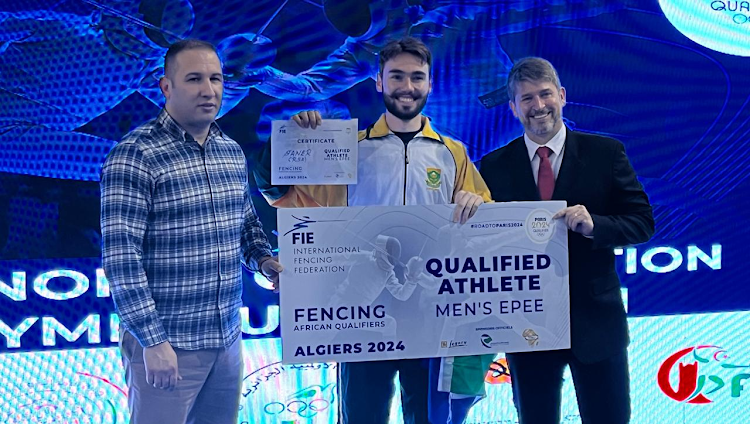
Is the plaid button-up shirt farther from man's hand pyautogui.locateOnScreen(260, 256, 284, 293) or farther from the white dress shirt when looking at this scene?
the white dress shirt

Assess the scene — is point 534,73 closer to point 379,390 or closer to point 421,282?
point 421,282

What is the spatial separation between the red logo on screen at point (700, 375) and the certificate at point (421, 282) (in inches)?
51.2

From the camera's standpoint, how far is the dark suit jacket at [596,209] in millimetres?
2271

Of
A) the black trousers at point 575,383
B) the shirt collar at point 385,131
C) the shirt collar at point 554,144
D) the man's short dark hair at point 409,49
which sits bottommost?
the black trousers at point 575,383

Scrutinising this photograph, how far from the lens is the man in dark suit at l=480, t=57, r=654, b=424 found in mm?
2262

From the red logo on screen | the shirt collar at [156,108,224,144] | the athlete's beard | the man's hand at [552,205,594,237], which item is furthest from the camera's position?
the red logo on screen

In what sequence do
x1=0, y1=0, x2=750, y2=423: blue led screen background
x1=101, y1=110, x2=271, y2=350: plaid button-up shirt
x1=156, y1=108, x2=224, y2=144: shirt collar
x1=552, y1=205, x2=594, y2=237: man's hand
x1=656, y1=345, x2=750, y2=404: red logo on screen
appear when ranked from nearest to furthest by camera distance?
x1=101, y1=110, x2=271, y2=350: plaid button-up shirt → x1=156, y1=108, x2=224, y2=144: shirt collar → x1=552, y1=205, x2=594, y2=237: man's hand → x1=0, y1=0, x2=750, y2=423: blue led screen background → x1=656, y1=345, x2=750, y2=404: red logo on screen

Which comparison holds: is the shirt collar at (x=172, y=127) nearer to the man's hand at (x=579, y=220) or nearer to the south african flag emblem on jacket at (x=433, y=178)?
the south african flag emblem on jacket at (x=433, y=178)

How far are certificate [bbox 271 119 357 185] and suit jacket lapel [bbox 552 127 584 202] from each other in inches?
27.5

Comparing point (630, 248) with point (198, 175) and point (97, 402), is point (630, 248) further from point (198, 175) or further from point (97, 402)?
point (97, 402)

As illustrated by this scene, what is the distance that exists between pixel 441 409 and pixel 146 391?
3.26 feet

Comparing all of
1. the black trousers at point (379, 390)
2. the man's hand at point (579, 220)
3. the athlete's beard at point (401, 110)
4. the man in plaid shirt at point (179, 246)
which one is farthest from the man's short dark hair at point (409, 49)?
the black trousers at point (379, 390)

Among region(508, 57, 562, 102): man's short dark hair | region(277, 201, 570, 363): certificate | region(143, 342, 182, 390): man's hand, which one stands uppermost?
region(508, 57, 562, 102): man's short dark hair

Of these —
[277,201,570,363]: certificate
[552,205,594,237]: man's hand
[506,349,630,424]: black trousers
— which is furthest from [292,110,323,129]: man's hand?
[506,349,630,424]: black trousers
